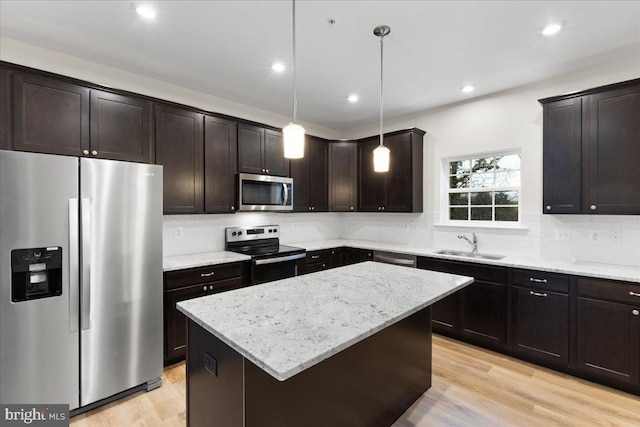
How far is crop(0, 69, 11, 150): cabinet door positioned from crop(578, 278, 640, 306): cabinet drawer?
15.4 ft

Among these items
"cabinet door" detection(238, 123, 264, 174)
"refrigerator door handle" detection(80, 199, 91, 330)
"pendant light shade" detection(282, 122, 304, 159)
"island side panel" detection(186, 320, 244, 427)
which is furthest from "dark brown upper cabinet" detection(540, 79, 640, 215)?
"refrigerator door handle" detection(80, 199, 91, 330)

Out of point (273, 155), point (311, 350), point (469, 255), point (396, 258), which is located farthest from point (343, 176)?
point (311, 350)

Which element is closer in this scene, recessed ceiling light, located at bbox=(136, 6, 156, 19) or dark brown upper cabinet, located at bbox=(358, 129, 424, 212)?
recessed ceiling light, located at bbox=(136, 6, 156, 19)

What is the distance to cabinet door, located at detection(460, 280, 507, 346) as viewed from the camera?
3023 mm

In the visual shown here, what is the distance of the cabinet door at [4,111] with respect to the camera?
2162 millimetres

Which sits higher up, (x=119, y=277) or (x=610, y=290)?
(x=119, y=277)

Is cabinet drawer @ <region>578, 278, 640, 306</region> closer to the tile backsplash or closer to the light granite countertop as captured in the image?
the light granite countertop

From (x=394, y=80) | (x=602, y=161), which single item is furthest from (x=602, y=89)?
(x=394, y=80)

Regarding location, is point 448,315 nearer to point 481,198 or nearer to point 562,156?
point 481,198

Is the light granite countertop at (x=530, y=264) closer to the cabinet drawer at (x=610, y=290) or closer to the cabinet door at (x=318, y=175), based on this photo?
the cabinet drawer at (x=610, y=290)

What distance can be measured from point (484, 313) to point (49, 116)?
4.32 metres

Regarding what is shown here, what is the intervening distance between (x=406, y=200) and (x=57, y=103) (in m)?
3.76

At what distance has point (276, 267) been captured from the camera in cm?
350

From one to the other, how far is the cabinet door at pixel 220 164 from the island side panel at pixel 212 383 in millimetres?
1932
